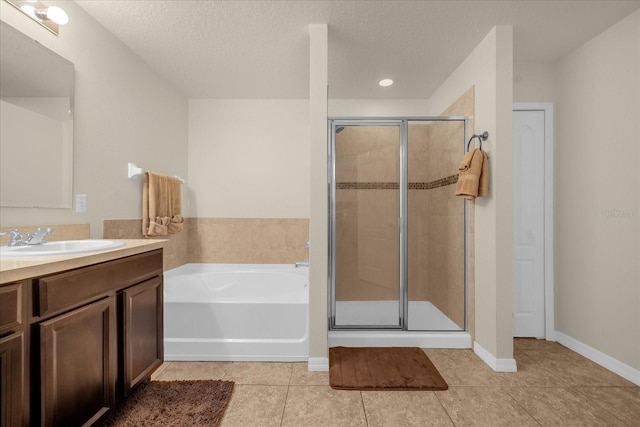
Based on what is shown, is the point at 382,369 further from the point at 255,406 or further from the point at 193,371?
the point at 193,371

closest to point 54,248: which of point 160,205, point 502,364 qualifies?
point 160,205

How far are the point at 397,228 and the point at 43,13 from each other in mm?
2694

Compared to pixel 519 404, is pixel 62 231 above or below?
above

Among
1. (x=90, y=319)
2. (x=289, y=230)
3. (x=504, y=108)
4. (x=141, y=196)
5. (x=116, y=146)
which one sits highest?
(x=504, y=108)

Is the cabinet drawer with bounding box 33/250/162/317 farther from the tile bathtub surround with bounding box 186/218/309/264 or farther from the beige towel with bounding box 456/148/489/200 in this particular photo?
the beige towel with bounding box 456/148/489/200

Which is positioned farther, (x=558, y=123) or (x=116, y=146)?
(x=558, y=123)

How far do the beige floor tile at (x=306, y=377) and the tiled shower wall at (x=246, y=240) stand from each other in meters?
1.37

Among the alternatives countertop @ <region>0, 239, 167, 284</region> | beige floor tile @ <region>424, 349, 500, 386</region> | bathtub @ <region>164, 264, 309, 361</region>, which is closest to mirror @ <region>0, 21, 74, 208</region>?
countertop @ <region>0, 239, 167, 284</region>

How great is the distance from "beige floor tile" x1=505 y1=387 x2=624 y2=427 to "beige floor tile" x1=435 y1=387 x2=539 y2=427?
6 cm

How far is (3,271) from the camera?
969mm

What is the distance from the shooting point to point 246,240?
3457mm

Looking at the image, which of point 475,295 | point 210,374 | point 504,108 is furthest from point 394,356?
point 504,108

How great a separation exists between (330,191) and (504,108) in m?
1.38

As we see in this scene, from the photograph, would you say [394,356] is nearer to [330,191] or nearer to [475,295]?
[475,295]
